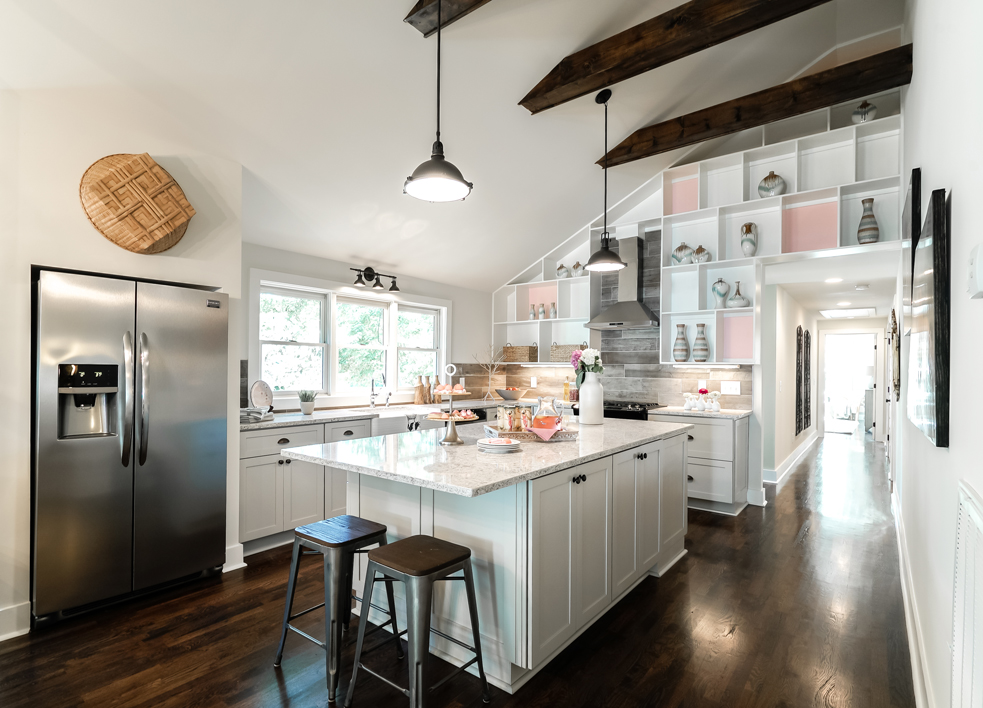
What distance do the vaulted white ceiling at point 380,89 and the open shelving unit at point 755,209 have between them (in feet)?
1.47

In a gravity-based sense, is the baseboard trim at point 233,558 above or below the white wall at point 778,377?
below

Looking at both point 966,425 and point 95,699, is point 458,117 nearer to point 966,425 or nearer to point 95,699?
point 966,425

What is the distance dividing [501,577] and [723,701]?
3.28 feet

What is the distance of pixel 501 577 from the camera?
212 centimetres

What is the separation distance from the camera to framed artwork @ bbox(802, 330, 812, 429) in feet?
26.5

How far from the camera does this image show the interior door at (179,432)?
2.83m

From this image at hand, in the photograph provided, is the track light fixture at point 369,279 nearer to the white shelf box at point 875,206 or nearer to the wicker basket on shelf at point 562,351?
the wicker basket on shelf at point 562,351

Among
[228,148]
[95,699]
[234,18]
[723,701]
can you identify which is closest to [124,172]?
[228,148]

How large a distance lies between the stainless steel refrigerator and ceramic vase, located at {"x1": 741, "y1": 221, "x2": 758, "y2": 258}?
4529 millimetres

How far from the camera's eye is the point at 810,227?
473 centimetres

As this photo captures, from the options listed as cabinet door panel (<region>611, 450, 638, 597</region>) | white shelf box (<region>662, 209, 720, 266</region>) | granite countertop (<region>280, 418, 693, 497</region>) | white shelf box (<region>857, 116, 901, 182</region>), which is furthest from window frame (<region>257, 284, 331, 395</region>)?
white shelf box (<region>857, 116, 901, 182</region>)

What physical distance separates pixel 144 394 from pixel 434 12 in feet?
8.60

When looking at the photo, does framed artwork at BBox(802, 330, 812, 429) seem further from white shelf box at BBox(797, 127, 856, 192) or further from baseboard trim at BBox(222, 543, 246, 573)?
baseboard trim at BBox(222, 543, 246, 573)

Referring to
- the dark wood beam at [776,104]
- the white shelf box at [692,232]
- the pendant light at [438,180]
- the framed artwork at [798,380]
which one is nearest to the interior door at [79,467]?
the pendant light at [438,180]
